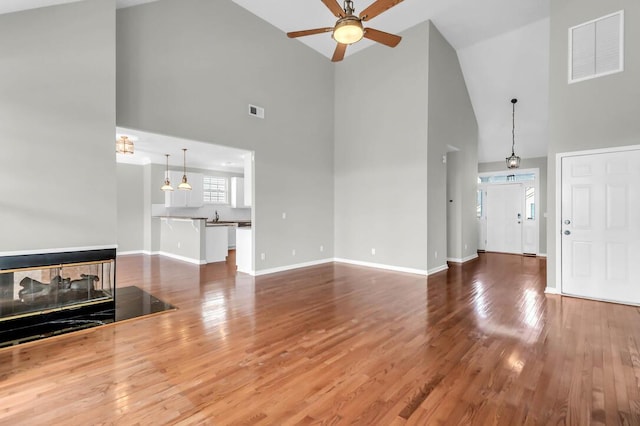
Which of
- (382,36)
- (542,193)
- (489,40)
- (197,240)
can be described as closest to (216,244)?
(197,240)

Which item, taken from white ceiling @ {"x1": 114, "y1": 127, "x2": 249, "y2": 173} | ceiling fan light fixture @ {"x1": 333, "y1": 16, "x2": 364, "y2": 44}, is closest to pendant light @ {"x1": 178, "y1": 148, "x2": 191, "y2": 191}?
white ceiling @ {"x1": 114, "y1": 127, "x2": 249, "y2": 173}

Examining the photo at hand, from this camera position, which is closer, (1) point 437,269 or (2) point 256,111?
(2) point 256,111

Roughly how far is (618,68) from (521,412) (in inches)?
183

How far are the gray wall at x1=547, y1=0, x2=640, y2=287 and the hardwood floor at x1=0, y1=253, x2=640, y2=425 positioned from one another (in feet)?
6.51

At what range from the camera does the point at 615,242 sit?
→ 3.92 m

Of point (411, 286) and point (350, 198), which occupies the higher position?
point (350, 198)

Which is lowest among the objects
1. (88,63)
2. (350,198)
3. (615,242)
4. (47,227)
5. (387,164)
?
(615,242)

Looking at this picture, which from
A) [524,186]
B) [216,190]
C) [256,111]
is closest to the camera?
[256,111]

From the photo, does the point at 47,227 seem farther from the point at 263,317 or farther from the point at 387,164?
the point at 387,164

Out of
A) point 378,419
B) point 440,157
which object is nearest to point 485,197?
point 440,157

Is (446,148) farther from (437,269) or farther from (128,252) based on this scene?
(128,252)

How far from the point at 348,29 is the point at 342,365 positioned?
3.15 metres

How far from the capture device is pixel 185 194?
915cm

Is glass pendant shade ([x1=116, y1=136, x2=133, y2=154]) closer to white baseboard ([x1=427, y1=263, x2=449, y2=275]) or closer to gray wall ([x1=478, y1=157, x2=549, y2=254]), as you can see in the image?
white baseboard ([x1=427, y1=263, x2=449, y2=275])
